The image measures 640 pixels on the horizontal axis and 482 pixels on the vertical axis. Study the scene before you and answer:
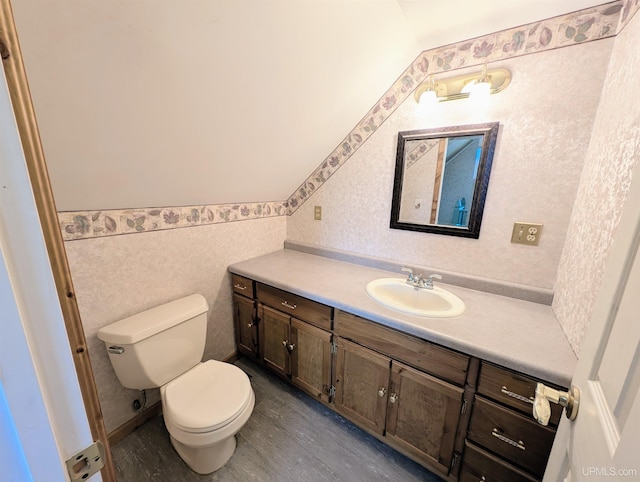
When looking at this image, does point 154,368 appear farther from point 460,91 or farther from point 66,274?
point 460,91

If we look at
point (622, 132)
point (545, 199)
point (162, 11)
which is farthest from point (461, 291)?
point (162, 11)

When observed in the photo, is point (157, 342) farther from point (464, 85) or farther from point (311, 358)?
point (464, 85)

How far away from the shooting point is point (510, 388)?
3.10 feet

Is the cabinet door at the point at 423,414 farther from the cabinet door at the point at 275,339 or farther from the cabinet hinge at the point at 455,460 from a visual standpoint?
the cabinet door at the point at 275,339

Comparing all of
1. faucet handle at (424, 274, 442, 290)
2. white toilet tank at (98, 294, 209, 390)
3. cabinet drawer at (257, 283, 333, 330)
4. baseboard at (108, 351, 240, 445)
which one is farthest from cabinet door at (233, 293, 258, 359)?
faucet handle at (424, 274, 442, 290)

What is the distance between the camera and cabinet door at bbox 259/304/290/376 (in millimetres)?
1636

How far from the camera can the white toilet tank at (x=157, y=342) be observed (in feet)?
4.01

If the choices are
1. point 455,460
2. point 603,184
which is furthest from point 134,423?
point 603,184

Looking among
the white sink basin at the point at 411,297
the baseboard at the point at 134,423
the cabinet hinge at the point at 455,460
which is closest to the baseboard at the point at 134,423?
the baseboard at the point at 134,423

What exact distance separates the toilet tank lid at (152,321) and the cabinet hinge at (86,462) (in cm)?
90

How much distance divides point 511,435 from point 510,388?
0.64ft

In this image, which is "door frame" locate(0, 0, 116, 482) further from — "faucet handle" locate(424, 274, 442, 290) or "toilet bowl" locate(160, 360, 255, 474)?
"faucet handle" locate(424, 274, 442, 290)

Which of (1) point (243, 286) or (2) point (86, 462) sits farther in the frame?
(1) point (243, 286)

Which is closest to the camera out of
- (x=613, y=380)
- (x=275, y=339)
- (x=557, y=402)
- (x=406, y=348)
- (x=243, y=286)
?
(x=613, y=380)
